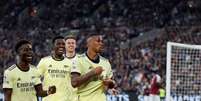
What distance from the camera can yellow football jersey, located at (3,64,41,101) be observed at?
925 cm

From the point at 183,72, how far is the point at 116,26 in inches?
625

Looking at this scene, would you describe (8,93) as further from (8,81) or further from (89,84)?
(89,84)

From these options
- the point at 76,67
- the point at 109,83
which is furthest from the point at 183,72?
the point at 76,67

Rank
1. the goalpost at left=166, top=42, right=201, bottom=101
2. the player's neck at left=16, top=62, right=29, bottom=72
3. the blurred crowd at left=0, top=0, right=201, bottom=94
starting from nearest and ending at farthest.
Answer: the player's neck at left=16, top=62, right=29, bottom=72
the goalpost at left=166, top=42, right=201, bottom=101
the blurred crowd at left=0, top=0, right=201, bottom=94

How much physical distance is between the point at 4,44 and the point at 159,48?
6.20 m

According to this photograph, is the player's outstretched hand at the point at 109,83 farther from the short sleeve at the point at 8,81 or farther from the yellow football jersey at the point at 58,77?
the yellow football jersey at the point at 58,77

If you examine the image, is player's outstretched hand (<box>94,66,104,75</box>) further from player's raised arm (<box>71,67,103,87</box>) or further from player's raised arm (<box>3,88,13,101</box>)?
player's raised arm (<box>3,88,13,101</box>)

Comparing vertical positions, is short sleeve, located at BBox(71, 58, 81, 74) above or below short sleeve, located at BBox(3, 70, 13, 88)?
above

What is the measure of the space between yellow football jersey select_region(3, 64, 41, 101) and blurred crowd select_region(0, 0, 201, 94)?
1264cm

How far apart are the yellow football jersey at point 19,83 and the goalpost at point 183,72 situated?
546 cm

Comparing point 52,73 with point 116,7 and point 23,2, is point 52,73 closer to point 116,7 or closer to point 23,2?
point 116,7

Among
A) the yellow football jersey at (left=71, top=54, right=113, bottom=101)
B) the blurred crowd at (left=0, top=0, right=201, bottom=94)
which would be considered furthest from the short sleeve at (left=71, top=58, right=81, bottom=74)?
the blurred crowd at (left=0, top=0, right=201, bottom=94)

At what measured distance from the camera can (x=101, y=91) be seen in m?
9.54

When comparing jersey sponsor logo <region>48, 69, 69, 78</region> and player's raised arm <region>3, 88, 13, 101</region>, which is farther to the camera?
jersey sponsor logo <region>48, 69, 69, 78</region>
